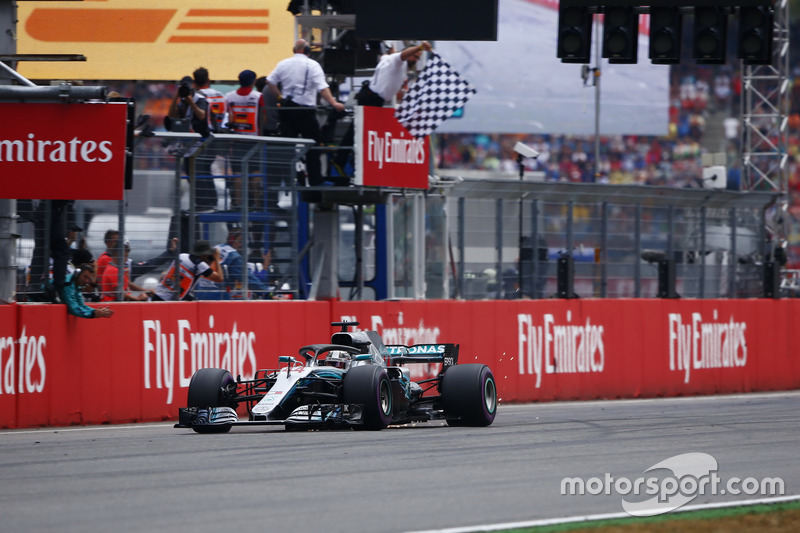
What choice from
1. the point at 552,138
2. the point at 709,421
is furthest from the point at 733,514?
the point at 552,138

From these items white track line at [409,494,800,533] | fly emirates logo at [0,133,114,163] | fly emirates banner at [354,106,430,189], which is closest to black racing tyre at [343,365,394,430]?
fly emirates logo at [0,133,114,163]

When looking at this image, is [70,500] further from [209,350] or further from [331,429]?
[209,350]

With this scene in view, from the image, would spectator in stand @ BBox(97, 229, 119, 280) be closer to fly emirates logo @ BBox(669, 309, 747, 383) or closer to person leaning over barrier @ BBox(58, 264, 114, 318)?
person leaning over barrier @ BBox(58, 264, 114, 318)

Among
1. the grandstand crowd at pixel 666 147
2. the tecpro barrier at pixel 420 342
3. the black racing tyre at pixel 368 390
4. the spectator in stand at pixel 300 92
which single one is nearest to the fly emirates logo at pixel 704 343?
the tecpro barrier at pixel 420 342

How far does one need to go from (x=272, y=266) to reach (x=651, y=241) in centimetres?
618

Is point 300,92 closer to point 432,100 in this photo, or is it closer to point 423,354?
point 432,100

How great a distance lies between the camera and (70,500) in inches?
273

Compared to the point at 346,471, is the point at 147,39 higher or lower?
higher

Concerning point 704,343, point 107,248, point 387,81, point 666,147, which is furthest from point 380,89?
point 666,147

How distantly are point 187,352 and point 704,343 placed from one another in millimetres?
8454

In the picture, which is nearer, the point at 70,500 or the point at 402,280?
the point at 70,500

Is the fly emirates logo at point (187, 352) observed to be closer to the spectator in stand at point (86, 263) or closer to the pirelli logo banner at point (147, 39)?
the spectator in stand at point (86, 263)

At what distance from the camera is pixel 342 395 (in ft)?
34.4

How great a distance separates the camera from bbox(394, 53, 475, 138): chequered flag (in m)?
14.3
